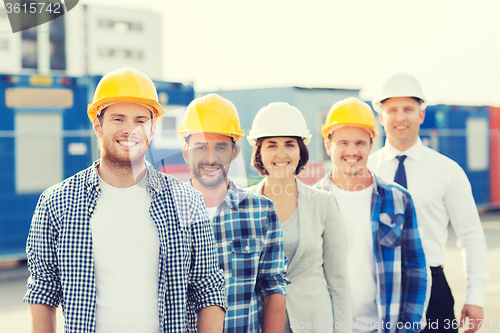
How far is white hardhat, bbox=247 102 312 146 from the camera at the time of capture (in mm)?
3105

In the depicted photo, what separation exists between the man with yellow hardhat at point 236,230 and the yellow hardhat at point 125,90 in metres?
0.45

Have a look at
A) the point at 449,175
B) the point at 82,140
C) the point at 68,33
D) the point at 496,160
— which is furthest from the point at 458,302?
the point at 68,33

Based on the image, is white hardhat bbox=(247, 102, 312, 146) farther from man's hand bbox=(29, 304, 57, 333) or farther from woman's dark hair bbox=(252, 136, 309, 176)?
man's hand bbox=(29, 304, 57, 333)

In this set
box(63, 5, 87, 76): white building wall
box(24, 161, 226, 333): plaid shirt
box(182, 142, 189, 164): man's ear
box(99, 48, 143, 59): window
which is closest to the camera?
box(24, 161, 226, 333): plaid shirt

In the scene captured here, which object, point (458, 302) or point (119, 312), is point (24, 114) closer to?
point (458, 302)

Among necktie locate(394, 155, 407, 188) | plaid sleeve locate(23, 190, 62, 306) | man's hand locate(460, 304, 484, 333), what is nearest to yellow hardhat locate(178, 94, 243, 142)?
plaid sleeve locate(23, 190, 62, 306)

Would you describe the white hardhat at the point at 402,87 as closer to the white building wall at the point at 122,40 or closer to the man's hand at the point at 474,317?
the man's hand at the point at 474,317

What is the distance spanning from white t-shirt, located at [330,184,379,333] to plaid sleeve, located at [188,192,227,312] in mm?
1143

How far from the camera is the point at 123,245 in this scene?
2.10 m

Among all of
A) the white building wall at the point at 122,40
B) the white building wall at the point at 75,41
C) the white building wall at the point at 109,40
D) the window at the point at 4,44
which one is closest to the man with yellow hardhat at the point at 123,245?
the window at the point at 4,44

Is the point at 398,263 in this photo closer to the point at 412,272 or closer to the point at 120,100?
the point at 412,272

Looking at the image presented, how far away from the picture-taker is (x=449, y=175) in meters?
3.60

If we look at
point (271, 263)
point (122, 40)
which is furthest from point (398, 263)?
point (122, 40)

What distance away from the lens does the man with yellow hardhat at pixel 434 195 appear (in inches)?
137
